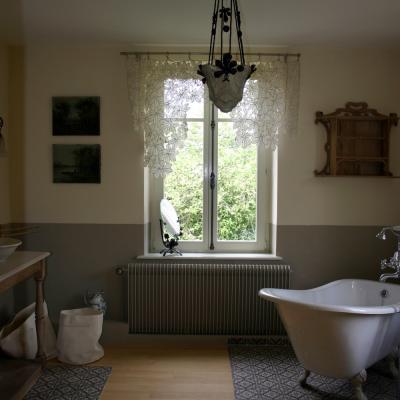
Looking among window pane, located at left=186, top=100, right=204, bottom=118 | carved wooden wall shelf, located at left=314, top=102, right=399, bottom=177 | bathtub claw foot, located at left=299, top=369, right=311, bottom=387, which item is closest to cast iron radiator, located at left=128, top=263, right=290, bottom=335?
bathtub claw foot, located at left=299, top=369, right=311, bottom=387

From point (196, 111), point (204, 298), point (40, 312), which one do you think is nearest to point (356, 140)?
point (196, 111)

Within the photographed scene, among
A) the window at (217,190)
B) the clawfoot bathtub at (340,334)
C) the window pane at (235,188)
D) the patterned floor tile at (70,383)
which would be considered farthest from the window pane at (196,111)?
the patterned floor tile at (70,383)

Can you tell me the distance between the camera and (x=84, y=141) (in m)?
3.00

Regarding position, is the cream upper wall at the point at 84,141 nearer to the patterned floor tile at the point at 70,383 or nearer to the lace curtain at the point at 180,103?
the lace curtain at the point at 180,103

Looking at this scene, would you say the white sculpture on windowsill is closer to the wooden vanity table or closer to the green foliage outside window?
the green foliage outside window

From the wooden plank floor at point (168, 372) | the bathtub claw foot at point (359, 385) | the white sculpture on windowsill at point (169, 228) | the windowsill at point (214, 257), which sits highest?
the white sculpture on windowsill at point (169, 228)

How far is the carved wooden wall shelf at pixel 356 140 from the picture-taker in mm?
2967

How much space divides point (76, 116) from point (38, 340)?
1671 millimetres

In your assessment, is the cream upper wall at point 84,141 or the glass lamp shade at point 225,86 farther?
the cream upper wall at point 84,141

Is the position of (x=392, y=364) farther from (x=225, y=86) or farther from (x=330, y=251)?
(x=225, y=86)

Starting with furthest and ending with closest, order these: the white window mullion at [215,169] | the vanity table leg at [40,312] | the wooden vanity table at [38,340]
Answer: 1. the white window mullion at [215,169]
2. the vanity table leg at [40,312]
3. the wooden vanity table at [38,340]

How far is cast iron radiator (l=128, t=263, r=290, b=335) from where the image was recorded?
2.93 metres

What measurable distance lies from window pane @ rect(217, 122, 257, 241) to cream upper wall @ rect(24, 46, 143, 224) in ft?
2.26

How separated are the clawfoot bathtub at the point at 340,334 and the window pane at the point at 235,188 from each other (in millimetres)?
948
